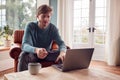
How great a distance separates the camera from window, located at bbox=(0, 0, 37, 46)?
4.28 m

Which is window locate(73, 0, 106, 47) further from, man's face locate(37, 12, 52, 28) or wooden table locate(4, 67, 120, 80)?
wooden table locate(4, 67, 120, 80)

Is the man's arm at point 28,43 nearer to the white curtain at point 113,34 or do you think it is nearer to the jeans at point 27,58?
the jeans at point 27,58

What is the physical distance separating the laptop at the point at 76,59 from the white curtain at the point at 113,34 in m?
2.69

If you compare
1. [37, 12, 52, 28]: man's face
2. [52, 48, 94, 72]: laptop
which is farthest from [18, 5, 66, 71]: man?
[52, 48, 94, 72]: laptop

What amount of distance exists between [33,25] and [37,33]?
4.3 inches

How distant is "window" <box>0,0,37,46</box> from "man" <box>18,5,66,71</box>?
2093 mm

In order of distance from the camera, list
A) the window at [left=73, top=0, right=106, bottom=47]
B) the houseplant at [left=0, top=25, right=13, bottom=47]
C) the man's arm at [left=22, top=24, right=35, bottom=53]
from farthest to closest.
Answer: the window at [left=73, top=0, right=106, bottom=47]
the houseplant at [left=0, top=25, right=13, bottom=47]
the man's arm at [left=22, top=24, right=35, bottom=53]

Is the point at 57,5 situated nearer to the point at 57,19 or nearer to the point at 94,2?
the point at 57,19

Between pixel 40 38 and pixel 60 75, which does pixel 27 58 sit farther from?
pixel 60 75

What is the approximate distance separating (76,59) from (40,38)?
2.59 feet

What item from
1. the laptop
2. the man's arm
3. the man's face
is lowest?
the laptop

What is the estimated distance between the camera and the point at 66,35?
455cm

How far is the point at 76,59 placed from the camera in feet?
5.26

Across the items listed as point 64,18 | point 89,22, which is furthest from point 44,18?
point 89,22
